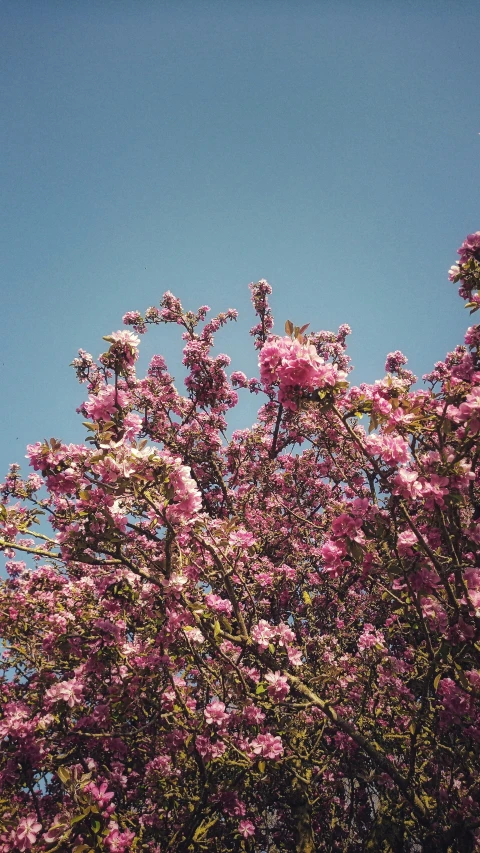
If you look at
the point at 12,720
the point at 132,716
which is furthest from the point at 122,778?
the point at 12,720

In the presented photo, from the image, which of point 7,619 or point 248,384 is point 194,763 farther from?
point 248,384

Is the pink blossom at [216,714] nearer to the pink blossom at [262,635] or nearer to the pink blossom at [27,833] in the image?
the pink blossom at [262,635]

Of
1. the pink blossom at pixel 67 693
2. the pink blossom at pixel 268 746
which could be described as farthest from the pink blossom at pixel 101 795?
the pink blossom at pixel 268 746

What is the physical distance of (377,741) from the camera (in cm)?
575

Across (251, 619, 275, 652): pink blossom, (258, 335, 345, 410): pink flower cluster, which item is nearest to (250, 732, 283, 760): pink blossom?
(251, 619, 275, 652): pink blossom

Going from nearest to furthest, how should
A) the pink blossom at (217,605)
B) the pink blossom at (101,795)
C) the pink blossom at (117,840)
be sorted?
the pink blossom at (101,795), the pink blossom at (117,840), the pink blossom at (217,605)

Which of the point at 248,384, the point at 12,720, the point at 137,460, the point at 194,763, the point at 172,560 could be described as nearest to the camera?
the point at 137,460

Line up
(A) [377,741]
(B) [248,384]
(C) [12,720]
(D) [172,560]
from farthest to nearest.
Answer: (B) [248,384], (A) [377,741], (C) [12,720], (D) [172,560]

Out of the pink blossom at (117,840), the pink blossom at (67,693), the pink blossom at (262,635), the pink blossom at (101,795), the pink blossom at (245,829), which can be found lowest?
the pink blossom at (245,829)

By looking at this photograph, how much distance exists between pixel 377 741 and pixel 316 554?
105 inches

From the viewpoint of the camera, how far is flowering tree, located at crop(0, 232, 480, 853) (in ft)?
12.7

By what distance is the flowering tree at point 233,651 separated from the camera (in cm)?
387

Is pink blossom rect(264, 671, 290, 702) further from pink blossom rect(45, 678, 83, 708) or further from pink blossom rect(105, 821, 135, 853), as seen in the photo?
pink blossom rect(45, 678, 83, 708)

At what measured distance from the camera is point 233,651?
533 centimetres
